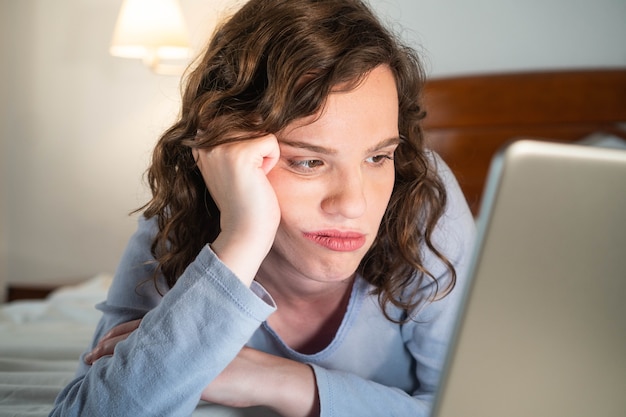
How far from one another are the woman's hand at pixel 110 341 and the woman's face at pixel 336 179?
0.87 ft

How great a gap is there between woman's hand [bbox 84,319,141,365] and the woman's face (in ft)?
0.87

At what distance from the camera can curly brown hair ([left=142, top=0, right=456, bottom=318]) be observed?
95 centimetres

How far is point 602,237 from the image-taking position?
1.33 ft

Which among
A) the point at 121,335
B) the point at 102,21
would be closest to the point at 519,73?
the point at 102,21

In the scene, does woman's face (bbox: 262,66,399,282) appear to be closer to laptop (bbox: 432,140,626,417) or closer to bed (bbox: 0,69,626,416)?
laptop (bbox: 432,140,626,417)

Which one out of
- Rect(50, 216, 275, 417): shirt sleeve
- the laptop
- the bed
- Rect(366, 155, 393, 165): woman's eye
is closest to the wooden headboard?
the bed

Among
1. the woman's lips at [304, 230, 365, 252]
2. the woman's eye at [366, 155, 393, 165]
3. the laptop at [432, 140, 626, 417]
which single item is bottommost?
the woman's lips at [304, 230, 365, 252]

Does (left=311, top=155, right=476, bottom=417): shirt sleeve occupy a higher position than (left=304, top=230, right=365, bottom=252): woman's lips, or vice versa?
(left=304, top=230, right=365, bottom=252): woman's lips

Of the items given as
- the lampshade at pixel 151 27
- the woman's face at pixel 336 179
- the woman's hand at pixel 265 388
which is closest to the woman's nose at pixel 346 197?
the woman's face at pixel 336 179

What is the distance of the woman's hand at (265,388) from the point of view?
94cm

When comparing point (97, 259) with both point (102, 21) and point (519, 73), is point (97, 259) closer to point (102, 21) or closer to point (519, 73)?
point (102, 21)

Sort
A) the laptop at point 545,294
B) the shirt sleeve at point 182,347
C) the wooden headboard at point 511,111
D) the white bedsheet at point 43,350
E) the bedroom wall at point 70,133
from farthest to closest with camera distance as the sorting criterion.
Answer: the bedroom wall at point 70,133 < the wooden headboard at point 511,111 < the white bedsheet at point 43,350 < the shirt sleeve at point 182,347 < the laptop at point 545,294

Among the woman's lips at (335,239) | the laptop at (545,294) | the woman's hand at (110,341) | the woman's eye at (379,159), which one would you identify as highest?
the laptop at (545,294)

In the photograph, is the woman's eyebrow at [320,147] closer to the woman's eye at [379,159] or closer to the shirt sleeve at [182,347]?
the woman's eye at [379,159]
